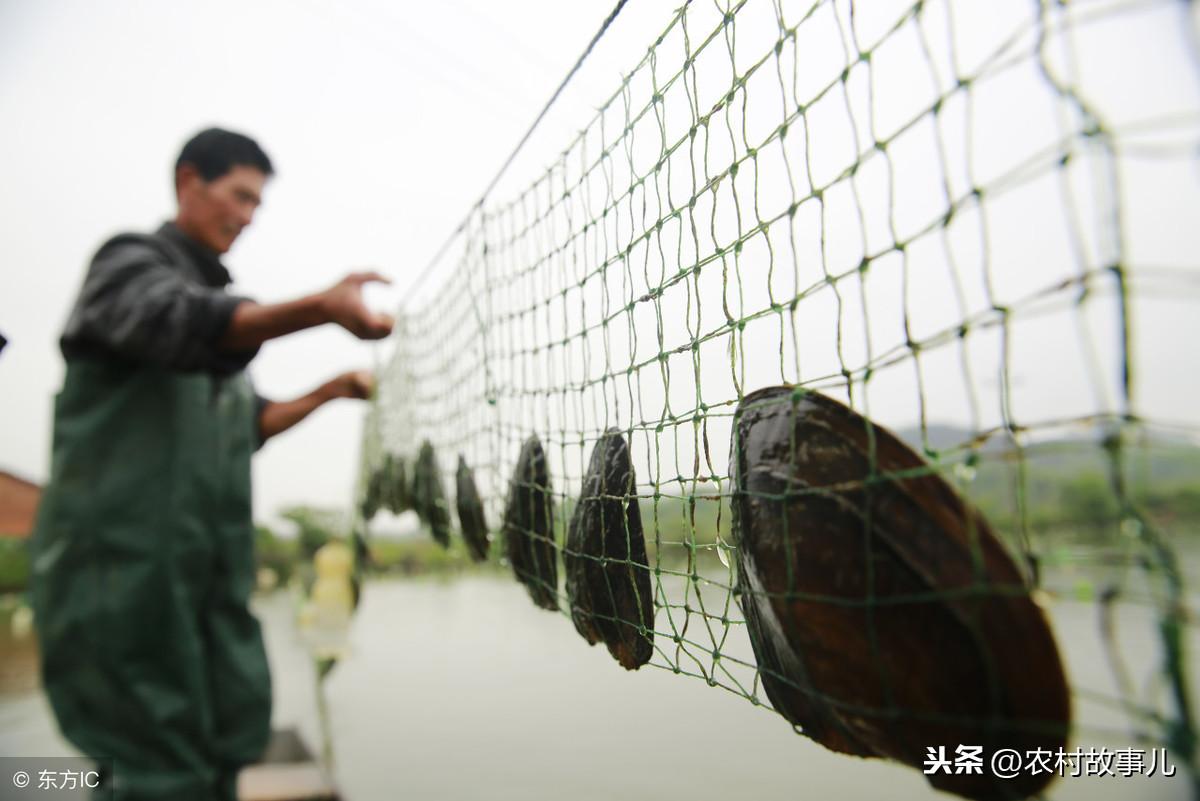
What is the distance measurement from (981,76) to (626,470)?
662mm

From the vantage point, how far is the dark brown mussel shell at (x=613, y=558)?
1.03 meters

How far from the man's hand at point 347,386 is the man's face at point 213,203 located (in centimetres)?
53

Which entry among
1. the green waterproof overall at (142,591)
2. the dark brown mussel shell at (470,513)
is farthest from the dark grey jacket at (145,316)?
the dark brown mussel shell at (470,513)

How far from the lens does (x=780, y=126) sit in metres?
0.81

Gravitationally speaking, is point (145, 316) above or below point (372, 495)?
above

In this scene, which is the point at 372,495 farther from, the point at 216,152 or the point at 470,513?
the point at 216,152

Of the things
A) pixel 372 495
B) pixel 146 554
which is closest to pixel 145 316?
pixel 146 554

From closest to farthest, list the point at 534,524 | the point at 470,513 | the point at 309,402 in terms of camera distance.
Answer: the point at 534,524 < the point at 470,513 < the point at 309,402

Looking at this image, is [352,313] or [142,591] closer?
[352,313]

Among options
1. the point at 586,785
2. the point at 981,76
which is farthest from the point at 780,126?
the point at 586,785

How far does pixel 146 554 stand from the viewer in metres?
1.35

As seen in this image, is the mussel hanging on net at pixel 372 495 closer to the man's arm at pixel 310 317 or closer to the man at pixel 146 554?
the man at pixel 146 554

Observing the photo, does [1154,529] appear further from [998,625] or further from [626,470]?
[626,470]

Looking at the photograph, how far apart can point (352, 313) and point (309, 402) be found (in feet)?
3.44
